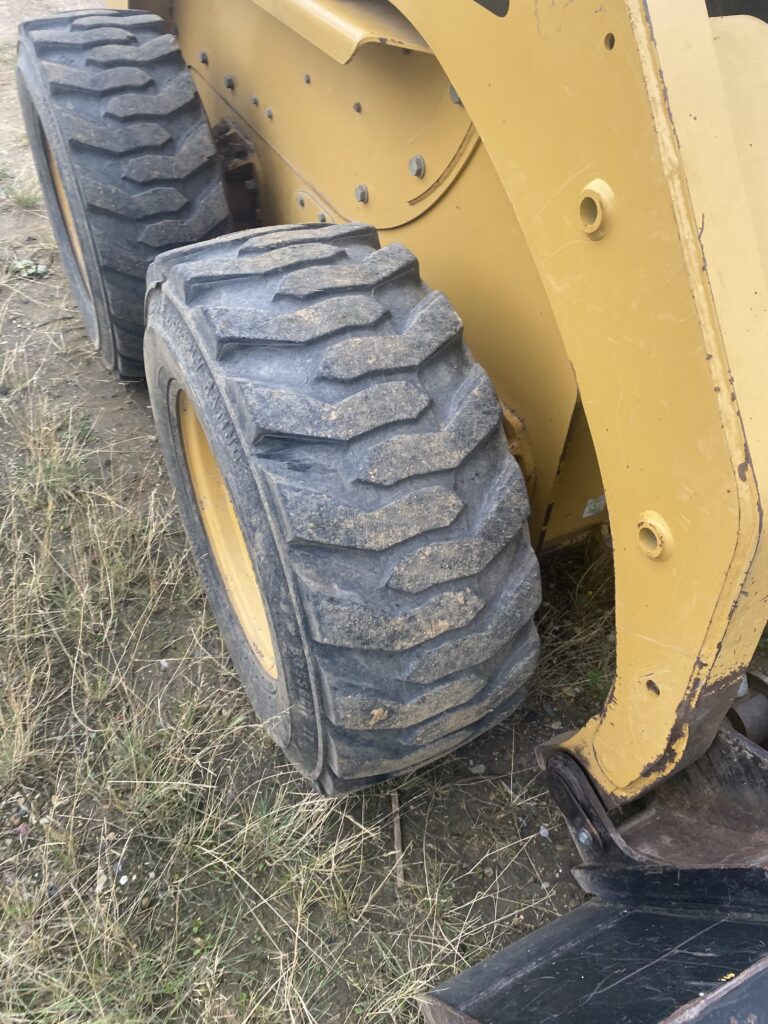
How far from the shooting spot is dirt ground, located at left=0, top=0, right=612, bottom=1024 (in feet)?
5.04

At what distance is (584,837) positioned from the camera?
54.2 inches

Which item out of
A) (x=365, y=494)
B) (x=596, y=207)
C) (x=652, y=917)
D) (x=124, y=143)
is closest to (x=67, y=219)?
(x=124, y=143)

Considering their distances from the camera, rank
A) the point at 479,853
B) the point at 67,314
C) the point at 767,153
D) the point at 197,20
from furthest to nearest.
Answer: the point at 67,314 < the point at 197,20 < the point at 479,853 < the point at 767,153

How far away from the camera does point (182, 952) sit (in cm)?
157

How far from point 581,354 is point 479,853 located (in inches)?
43.4

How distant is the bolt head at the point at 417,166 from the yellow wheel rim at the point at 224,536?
661mm

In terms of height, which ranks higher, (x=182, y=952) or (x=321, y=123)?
(x=321, y=123)

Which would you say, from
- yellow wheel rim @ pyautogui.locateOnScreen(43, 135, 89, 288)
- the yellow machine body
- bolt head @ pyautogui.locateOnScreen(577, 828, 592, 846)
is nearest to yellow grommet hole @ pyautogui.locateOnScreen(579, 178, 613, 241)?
the yellow machine body

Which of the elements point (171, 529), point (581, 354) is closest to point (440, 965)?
point (581, 354)

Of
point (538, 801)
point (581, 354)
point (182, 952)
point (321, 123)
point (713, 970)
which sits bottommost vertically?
point (182, 952)

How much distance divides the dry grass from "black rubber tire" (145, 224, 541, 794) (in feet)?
1.16

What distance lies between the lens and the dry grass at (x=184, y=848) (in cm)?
153

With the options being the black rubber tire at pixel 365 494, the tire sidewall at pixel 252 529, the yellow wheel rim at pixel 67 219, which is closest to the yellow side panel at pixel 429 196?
the black rubber tire at pixel 365 494

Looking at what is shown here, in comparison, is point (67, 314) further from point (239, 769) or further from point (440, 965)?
point (440, 965)
